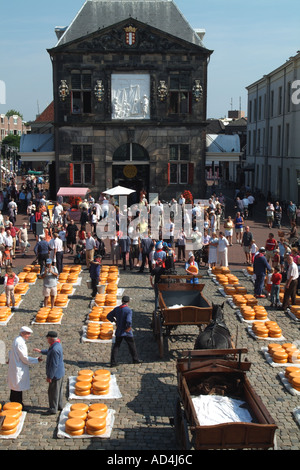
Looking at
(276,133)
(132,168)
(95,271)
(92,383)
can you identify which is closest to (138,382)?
(92,383)

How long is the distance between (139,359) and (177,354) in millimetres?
1012

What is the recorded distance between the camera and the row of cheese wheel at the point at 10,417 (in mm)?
9766

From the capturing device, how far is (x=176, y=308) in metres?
13.5

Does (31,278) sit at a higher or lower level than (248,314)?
higher

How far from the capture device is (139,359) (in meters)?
13.5

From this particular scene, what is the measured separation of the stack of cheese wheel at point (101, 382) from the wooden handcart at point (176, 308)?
203 centimetres

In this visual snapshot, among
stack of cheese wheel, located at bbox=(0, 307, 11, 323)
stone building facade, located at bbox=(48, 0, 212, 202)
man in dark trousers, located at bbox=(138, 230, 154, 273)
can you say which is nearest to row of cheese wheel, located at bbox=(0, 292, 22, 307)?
stack of cheese wheel, located at bbox=(0, 307, 11, 323)

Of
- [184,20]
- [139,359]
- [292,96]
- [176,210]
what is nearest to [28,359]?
[139,359]

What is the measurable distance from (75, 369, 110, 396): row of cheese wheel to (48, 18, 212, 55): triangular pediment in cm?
2858

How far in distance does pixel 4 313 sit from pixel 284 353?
26.2 feet

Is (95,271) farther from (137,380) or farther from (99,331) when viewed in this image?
(137,380)

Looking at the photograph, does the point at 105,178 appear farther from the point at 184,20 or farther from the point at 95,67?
the point at 184,20

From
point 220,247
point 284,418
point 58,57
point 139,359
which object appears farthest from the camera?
point 58,57
